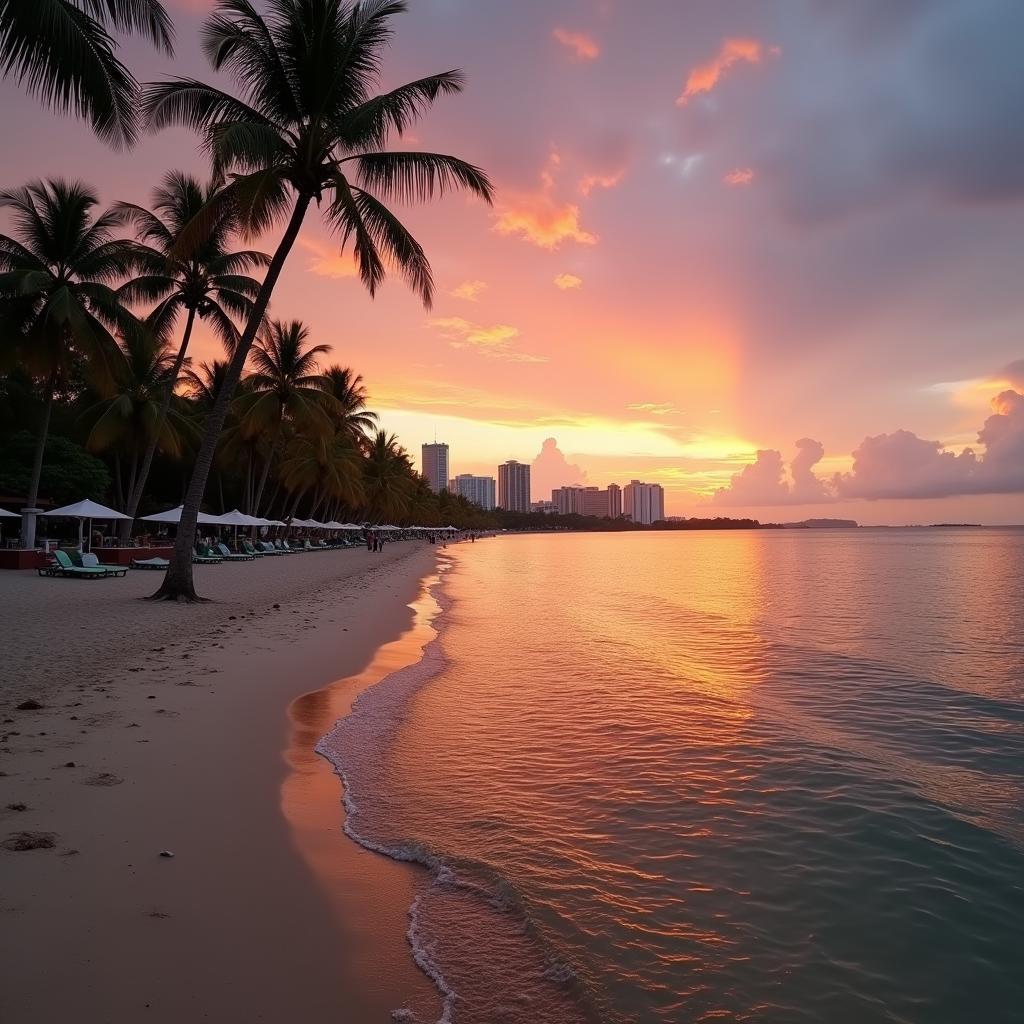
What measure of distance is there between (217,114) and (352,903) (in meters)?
15.7

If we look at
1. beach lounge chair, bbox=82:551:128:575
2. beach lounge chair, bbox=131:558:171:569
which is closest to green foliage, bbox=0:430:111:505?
beach lounge chair, bbox=131:558:171:569

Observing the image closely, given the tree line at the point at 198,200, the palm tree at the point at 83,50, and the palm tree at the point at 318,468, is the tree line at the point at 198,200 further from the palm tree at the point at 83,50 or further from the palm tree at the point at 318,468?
the palm tree at the point at 318,468

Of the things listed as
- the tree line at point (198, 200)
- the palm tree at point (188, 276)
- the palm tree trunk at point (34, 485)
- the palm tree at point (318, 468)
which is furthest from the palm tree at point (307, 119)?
the palm tree at point (318, 468)

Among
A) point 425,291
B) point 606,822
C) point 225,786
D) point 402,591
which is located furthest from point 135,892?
point 402,591

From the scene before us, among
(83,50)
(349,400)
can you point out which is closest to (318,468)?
(349,400)

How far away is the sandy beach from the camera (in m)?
2.93

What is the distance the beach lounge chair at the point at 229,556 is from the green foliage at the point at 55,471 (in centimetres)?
690

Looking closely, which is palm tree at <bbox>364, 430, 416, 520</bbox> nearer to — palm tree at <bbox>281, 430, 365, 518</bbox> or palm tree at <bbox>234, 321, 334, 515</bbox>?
palm tree at <bbox>281, 430, 365, 518</bbox>

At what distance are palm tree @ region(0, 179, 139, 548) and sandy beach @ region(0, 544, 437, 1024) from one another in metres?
17.4

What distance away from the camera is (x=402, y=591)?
2466 centimetres

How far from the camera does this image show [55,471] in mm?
32844

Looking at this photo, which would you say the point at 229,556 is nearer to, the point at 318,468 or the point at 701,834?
the point at 318,468

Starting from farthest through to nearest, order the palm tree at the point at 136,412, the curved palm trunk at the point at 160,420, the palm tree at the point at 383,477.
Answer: the palm tree at the point at 383,477 < the palm tree at the point at 136,412 < the curved palm trunk at the point at 160,420

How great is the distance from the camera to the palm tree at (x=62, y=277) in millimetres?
23094
